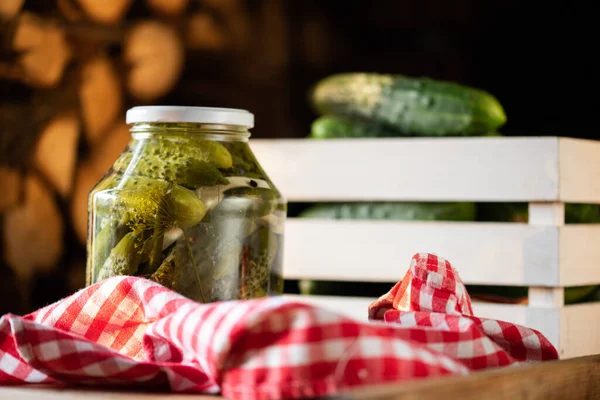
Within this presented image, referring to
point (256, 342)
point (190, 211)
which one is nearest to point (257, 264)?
point (190, 211)

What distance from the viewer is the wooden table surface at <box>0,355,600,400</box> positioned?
344 mm

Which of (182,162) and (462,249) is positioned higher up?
(182,162)

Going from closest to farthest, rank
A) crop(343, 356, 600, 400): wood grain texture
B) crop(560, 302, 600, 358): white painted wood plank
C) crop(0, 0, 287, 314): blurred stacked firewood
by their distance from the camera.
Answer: crop(343, 356, 600, 400): wood grain texture < crop(560, 302, 600, 358): white painted wood plank < crop(0, 0, 287, 314): blurred stacked firewood

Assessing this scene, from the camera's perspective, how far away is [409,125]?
143 cm

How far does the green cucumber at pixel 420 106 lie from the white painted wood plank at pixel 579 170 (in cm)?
21

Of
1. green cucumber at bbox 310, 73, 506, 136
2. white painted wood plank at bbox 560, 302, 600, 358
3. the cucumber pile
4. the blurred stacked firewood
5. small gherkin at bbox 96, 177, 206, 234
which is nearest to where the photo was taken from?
small gherkin at bbox 96, 177, 206, 234

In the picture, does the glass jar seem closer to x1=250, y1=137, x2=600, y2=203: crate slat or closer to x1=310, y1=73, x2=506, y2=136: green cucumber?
x1=250, y1=137, x2=600, y2=203: crate slat

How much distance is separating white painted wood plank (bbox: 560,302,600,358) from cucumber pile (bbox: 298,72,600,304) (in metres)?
→ 0.03

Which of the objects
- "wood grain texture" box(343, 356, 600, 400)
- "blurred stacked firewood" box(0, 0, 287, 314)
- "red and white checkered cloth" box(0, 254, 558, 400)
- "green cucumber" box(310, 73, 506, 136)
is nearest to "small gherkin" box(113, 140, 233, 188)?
"red and white checkered cloth" box(0, 254, 558, 400)

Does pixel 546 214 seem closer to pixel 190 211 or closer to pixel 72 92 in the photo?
pixel 190 211

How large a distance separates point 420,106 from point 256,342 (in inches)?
42.2

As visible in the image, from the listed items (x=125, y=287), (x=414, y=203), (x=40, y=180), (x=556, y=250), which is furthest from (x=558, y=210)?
(x=40, y=180)

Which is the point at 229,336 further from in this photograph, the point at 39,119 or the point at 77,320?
the point at 39,119

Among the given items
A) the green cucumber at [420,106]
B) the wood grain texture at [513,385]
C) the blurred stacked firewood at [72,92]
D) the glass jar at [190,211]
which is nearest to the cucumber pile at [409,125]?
the green cucumber at [420,106]
